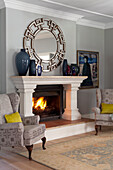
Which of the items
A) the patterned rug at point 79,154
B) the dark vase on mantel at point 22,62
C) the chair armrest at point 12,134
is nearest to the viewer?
the patterned rug at point 79,154

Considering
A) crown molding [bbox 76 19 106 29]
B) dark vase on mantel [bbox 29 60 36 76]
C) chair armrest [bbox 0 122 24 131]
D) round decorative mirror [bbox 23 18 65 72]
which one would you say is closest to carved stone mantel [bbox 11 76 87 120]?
dark vase on mantel [bbox 29 60 36 76]

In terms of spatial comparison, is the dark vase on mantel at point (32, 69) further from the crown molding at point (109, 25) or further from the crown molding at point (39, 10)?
the crown molding at point (109, 25)

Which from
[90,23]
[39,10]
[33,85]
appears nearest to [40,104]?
[33,85]

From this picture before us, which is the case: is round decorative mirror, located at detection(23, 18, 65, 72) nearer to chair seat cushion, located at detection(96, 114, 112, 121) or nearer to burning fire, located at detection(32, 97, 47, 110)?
burning fire, located at detection(32, 97, 47, 110)

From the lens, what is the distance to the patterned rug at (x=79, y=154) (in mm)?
3510

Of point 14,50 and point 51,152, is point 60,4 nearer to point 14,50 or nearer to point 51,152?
point 14,50

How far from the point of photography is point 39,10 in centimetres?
526

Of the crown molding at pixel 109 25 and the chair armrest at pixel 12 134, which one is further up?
the crown molding at pixel 109 25

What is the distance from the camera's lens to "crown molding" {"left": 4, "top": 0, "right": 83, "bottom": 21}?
481cm

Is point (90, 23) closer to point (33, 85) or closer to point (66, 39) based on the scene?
point (66, 39)

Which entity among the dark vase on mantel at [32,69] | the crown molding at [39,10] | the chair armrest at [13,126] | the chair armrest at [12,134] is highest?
the crown molding at [39,10]

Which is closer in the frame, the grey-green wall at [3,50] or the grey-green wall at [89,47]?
the grey-green wall at [3,50]

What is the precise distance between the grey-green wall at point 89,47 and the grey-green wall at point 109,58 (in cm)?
12

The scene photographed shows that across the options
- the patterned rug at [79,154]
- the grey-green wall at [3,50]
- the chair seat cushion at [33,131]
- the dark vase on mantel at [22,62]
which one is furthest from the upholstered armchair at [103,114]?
the grey-green wall at [3,50]
